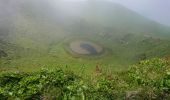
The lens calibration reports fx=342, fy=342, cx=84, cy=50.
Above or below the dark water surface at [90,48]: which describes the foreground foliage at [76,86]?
below

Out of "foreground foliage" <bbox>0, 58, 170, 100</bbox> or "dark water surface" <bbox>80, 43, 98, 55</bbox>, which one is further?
"dark water surface" <bbox>80, 43, 98, 55</bbox>

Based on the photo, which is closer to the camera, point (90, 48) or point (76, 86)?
point (76, 86)

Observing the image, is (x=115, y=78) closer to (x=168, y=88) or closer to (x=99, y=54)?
(x=168, y=88)

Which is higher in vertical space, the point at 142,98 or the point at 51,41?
the point at 51,41

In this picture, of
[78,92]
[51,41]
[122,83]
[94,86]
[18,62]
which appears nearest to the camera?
[78,92]

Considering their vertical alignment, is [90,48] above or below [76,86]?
above

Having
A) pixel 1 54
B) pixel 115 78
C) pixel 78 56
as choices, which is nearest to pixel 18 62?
pixel 1 54

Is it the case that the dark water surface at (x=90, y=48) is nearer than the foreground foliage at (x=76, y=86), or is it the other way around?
the foreground foliage at (x=76, y=86)

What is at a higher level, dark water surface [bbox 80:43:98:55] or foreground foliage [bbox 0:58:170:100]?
dark water surface [bbox 80:43:98:55]
